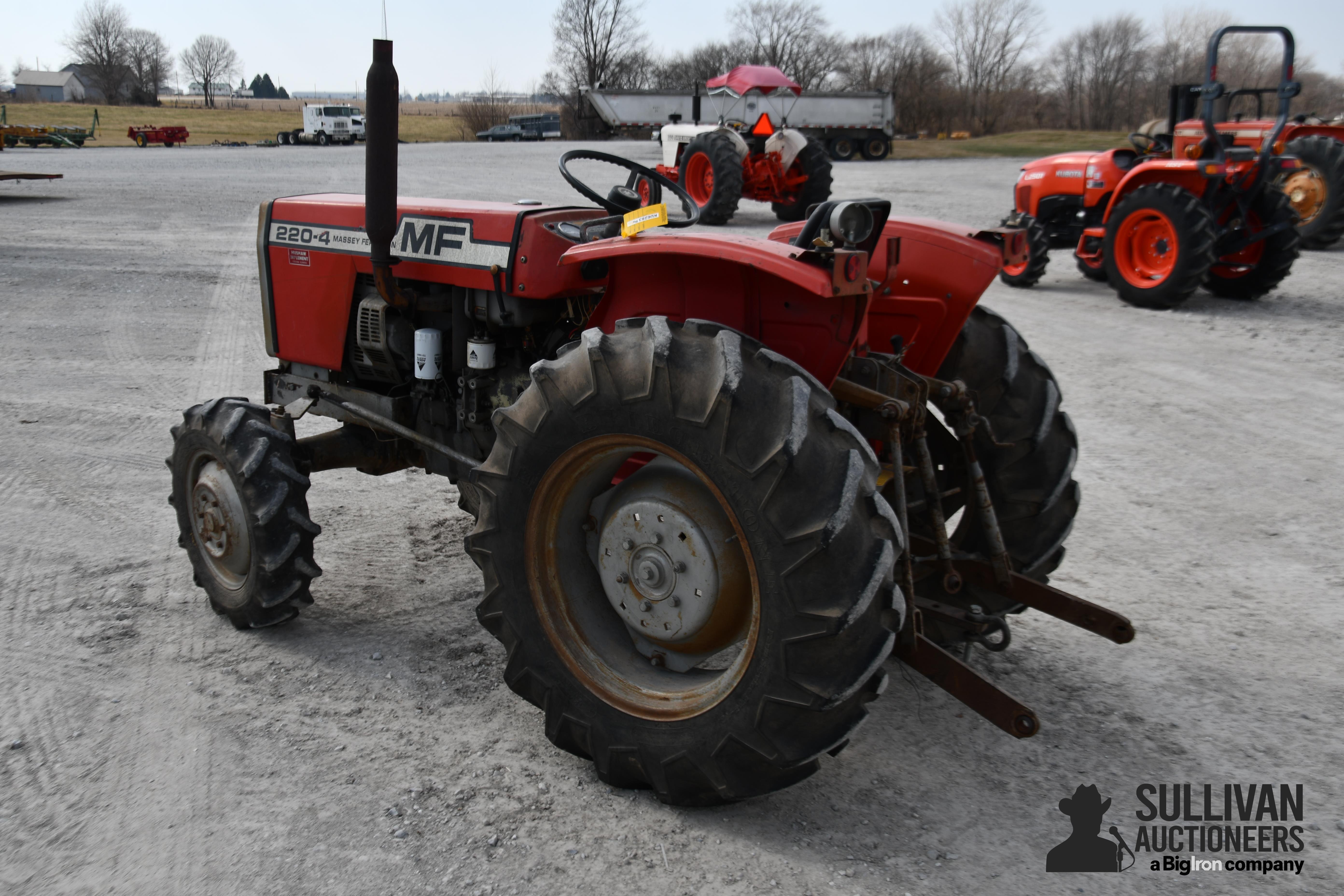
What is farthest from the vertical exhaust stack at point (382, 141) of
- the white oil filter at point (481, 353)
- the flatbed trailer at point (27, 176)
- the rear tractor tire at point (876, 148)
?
the rear tractor tire at point (876, 148)

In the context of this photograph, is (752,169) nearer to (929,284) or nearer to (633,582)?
(929,284)

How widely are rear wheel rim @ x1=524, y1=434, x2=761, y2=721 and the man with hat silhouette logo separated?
849mm

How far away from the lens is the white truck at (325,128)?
3853cm

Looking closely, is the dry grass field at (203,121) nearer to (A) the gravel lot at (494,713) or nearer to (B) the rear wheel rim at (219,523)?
(A) the gravel lot at (494,713)

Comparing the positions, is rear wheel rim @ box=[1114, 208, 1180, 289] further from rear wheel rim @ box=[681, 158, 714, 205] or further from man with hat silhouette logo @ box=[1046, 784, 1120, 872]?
man with hat silhouette logo @ box=[1046, 784, 1120, 872]

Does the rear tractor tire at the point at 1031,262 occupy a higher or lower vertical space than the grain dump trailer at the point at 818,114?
lower

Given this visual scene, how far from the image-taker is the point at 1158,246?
9430 millimetres

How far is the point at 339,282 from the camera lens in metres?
3.64

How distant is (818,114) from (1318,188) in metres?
16.9

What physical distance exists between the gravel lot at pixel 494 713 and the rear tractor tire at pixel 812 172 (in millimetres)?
9021

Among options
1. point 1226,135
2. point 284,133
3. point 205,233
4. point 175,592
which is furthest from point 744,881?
point 284,133

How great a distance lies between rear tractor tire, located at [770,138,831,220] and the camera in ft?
47.0

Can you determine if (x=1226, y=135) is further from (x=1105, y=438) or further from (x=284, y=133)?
(x=284, y=133)

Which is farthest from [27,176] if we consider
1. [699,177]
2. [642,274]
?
[642,274]
